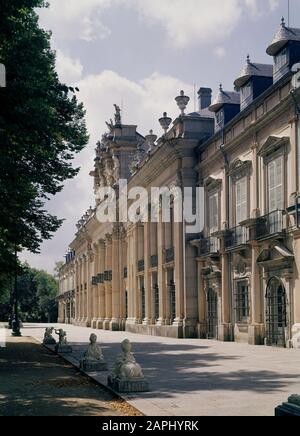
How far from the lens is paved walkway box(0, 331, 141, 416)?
1022cm

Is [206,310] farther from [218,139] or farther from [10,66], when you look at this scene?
[10,66]

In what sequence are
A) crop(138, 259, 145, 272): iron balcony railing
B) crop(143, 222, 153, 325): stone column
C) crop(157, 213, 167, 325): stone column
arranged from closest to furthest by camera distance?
crop(157, 213, 167, 325): stone column < crop(143, 222, 153, 325): stone column < crop(138, 259, 145, 272): iron balcony railing

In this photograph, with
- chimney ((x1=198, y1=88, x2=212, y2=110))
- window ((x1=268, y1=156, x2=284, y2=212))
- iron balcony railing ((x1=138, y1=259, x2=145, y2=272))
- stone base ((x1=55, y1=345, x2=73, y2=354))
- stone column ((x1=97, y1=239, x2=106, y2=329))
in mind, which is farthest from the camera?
stone column ((x1=97, y1=239, x2=106, y2=329))

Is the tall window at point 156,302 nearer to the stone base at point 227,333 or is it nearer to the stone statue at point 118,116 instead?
the stone base at point 227,333

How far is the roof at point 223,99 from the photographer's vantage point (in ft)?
107

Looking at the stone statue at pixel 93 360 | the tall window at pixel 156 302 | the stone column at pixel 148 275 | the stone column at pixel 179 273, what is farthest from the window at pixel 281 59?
the tall window at pixel 156 302

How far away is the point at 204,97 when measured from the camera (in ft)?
144

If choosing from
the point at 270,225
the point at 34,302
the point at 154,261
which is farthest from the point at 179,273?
the point at 34,302

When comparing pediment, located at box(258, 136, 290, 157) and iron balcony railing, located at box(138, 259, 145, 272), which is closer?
pediment, located at box(258, 136, 290, 157)

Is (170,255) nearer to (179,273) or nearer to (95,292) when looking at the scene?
(179,273)

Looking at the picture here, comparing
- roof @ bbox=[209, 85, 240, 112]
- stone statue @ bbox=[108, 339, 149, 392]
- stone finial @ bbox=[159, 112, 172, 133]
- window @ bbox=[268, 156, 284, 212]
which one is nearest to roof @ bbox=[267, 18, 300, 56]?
window @ bbox=[268, 156, 284, 212]

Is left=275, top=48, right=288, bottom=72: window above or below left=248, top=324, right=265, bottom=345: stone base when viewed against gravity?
above

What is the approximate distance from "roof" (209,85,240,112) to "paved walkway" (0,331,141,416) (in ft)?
59.5

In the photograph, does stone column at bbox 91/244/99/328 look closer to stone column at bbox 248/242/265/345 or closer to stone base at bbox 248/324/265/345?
stone column at bbox 248/242/265/345
